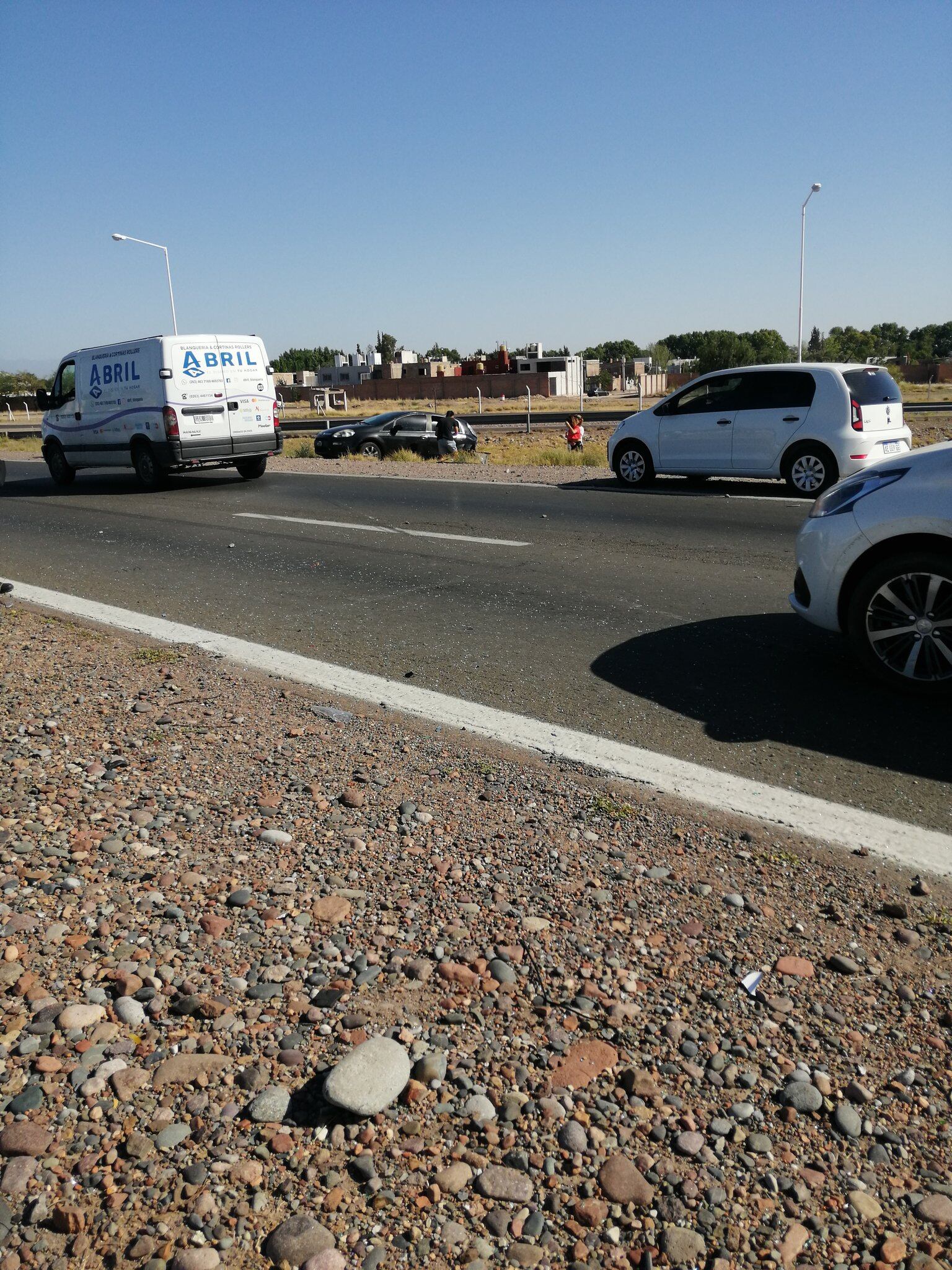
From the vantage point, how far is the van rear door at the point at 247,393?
54.3ft

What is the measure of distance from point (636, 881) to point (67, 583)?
697cm

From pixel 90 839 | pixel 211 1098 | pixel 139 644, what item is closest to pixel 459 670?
pixel 139 644

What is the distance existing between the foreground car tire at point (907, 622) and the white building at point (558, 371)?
309 ft

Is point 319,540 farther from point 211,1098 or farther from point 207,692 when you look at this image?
point 211,1098

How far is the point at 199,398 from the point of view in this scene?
53.2ft

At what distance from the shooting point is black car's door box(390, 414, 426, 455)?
27.3 m

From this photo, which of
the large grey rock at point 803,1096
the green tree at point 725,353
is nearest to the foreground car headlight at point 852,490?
the large grey rock at point 803,1096

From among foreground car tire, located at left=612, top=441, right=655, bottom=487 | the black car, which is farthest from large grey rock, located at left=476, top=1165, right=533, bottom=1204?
the black car

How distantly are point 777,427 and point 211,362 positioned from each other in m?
9.11

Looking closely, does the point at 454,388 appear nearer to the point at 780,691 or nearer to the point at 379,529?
the point at 379,529

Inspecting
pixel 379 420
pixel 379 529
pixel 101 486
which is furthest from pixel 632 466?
pixel 379 420

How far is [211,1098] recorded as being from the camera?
2.32 meters

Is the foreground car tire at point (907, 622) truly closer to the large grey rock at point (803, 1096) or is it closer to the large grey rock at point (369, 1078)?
the large grey rock at point (803, 1096)

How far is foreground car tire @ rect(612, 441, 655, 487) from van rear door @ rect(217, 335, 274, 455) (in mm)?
6214
